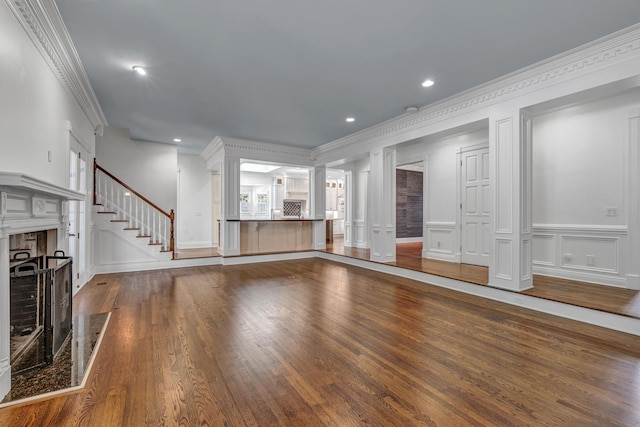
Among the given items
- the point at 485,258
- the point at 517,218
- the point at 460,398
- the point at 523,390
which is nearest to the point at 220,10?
the point at 460,398

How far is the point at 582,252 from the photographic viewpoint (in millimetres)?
4246

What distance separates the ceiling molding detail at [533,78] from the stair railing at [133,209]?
5.27 meters

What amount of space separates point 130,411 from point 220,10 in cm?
310

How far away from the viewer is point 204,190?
28.0ft

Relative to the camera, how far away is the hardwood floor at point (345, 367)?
1756mm

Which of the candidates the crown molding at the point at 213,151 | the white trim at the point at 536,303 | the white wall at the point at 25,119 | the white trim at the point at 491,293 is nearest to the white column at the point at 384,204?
the white trim at the point at 491,293

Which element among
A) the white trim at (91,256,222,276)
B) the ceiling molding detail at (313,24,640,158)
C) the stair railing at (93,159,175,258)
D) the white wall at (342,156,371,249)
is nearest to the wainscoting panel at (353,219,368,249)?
the white wall at (342,156,371,249)

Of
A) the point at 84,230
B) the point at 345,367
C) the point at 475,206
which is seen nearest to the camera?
the point at 345,367

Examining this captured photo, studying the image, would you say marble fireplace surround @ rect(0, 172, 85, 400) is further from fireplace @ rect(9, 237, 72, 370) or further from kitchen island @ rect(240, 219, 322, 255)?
kitchen island @ rect(240, 219, 322, 255)

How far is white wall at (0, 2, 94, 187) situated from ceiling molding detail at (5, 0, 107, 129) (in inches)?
3.0

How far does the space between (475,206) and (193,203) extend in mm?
7136

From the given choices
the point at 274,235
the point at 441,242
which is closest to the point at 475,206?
the point at 441,242

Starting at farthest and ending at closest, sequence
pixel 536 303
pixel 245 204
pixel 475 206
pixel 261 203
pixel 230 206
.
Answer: pixel 261 203 < pixel 245 204 < pixel 230 206 < pixel 475 206 < pixel 536 303

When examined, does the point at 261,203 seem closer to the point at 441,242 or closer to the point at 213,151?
the point at 213,151
